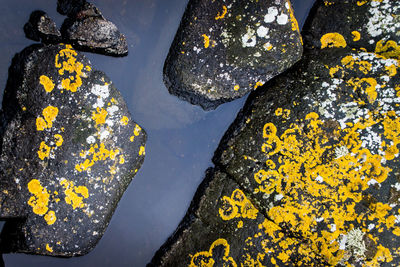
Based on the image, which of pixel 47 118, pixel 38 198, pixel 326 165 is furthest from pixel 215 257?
pixel 47 118

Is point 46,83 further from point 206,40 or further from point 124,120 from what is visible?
point 206,40

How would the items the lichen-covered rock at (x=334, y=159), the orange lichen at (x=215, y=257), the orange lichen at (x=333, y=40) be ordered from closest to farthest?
the lichen-covered rock at (x=334, y=159), the orange lichen at (x=215, y=257), the orange lichen at (x=333, y=40)

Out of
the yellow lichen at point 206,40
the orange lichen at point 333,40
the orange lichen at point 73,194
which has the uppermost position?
the orange lichen at point 333,40

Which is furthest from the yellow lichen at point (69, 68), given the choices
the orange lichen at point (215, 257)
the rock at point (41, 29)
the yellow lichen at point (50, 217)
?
the orange lichen at point (215, 257)

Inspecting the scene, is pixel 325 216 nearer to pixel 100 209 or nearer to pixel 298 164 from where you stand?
pixel 298 164

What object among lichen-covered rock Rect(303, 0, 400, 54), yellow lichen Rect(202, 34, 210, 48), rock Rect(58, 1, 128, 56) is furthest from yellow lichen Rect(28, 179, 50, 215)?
lichen-covered rock Rect(303, 0, 400, 54)

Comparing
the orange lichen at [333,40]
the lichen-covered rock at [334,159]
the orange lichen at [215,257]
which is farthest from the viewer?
the orange lichen at [333,40]

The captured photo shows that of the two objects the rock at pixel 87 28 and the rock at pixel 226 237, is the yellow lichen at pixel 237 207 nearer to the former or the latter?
the rock at pixel 226 237

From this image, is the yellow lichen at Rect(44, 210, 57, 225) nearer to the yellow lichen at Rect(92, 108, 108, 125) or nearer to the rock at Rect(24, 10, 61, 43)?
the yellow lichen at Rect(92, 108, 108, 125)

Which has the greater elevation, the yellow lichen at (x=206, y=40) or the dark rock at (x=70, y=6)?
the yellow lichen at (x=206, y=40)
